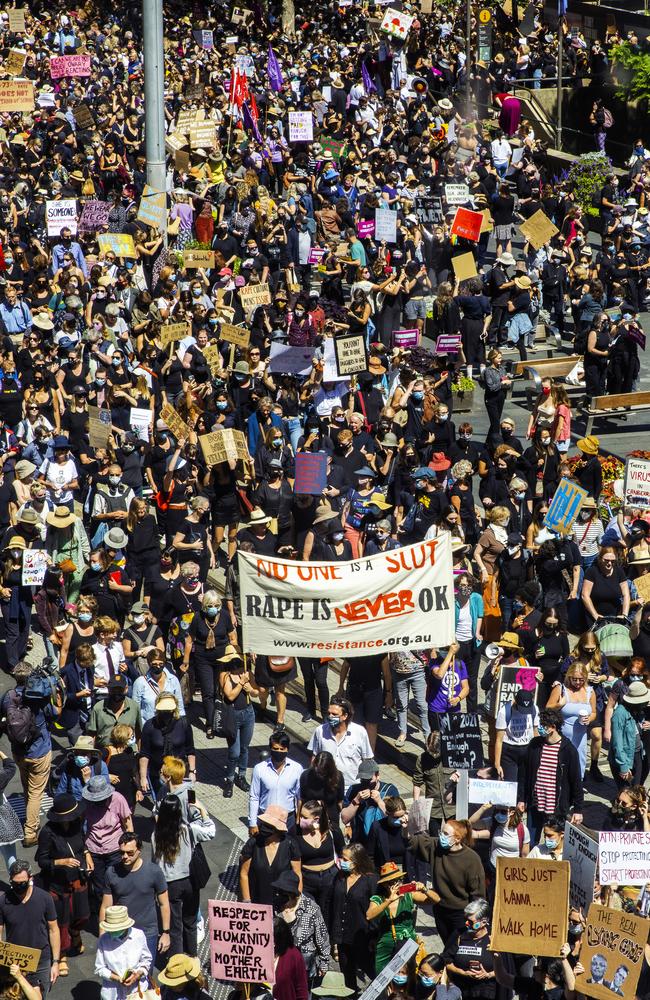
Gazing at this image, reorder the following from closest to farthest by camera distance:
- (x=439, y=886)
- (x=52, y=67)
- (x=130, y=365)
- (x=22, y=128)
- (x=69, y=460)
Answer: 1. (x=439, y=886)
2. (x=69, y=460)
3. (x=130, y=365)
4. (x=22, y=128)
5. (x=52, y=67)

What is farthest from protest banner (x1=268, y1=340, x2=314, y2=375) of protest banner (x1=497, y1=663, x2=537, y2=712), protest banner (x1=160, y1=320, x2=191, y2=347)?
protest banner (x1=497, y1=663, x2=537, y2=712)

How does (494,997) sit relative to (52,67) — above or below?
below

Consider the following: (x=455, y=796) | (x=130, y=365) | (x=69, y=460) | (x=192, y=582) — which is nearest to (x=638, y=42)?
(x=130, y=365)

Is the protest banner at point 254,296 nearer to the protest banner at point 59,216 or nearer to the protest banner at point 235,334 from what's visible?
the protest banner at point 235,334

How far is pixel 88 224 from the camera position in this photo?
2492cm

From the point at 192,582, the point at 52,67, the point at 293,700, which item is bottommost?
the point at 293,700

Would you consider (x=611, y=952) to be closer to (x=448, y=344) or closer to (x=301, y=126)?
(x=448, y=344)

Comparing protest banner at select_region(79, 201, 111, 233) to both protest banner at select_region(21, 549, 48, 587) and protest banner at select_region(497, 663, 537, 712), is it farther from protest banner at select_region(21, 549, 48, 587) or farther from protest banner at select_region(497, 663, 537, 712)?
protest banner at select_region(497, 663, 537, 712)

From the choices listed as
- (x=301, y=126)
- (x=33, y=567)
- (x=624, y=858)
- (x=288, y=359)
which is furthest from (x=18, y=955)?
(x=301, y=126)

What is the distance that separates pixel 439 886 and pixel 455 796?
106cm

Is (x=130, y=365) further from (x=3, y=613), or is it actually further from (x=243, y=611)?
(x=243, y=611)

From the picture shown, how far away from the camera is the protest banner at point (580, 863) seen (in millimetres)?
10375

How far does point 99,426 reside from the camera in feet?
57.3

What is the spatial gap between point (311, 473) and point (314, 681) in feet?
7.64
